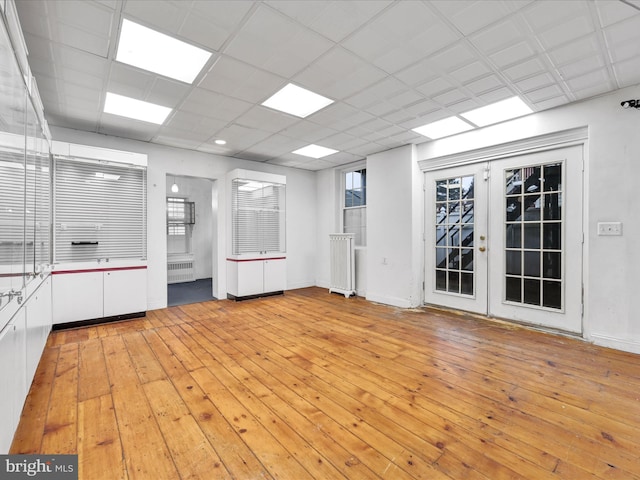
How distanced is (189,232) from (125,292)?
12.8ft

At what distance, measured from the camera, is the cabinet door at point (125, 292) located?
418 centimetres

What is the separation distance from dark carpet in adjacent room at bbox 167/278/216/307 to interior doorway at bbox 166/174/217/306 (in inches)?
1.0

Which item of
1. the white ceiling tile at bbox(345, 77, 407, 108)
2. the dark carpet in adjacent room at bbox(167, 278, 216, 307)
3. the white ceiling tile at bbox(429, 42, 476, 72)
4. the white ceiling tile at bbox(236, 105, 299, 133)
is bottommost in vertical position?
the dark carpet in adjacent room at bbox(167, 278, 216, 307)

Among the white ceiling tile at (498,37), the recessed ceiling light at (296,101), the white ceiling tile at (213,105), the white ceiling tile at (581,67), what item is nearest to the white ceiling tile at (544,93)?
the white ceiling tile at (581,67)

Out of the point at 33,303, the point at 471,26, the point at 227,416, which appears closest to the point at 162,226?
the point at 33,303

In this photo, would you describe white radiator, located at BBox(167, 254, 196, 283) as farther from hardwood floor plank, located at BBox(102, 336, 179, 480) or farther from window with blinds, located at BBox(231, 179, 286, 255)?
hardwood floor plank, located at BBox(102, 336, 179, 480)

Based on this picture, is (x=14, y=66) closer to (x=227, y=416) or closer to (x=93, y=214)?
(x=227, y=416)

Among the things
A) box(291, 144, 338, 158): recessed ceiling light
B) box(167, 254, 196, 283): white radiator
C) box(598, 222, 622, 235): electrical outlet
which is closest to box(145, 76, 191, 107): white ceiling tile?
box(291, 144, 338, 158): recessed ceiling light

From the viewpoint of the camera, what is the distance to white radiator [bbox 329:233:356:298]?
6082mm

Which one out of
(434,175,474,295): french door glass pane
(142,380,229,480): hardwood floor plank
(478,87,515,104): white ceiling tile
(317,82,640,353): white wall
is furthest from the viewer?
(434,175,474,295): french door glass pane

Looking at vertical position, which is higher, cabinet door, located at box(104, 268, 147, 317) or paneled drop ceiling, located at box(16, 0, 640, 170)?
paneled drop ceiling, located at box(16, 0, 640, 170)

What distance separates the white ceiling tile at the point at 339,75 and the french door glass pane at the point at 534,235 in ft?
8.60

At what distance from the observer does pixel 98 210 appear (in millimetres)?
4172

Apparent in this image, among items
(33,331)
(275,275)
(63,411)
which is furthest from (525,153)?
(33,331)
